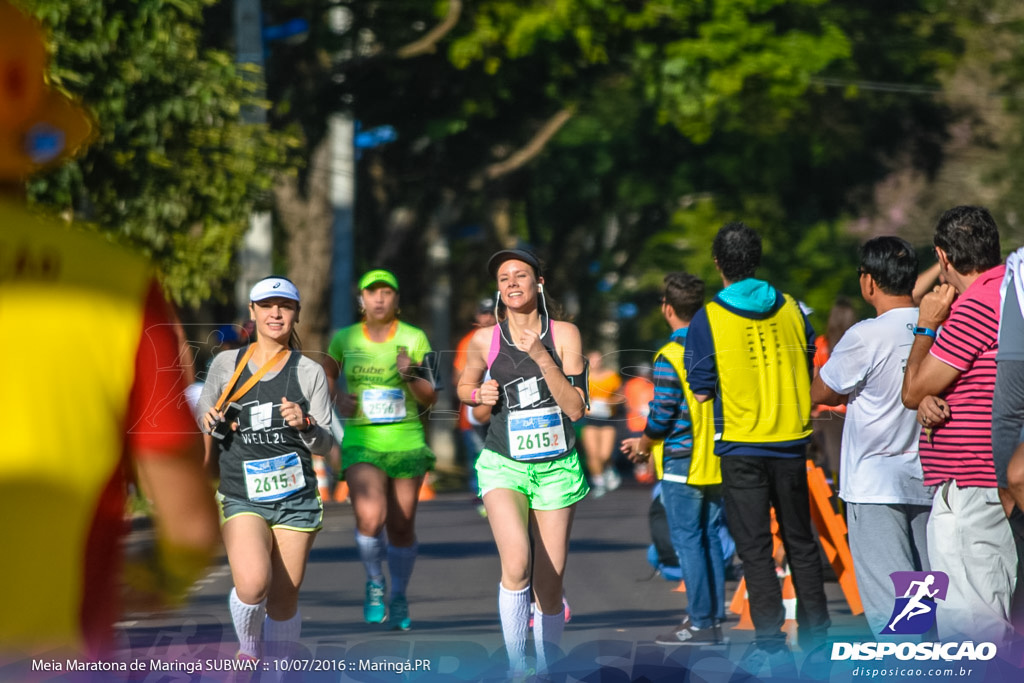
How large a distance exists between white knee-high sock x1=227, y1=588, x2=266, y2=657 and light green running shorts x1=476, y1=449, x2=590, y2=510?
100cm

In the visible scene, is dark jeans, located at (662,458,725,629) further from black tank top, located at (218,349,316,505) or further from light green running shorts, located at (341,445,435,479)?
black tank top, located at (218,349,316,505)

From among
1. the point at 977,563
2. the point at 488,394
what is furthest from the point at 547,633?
the point at 977,563

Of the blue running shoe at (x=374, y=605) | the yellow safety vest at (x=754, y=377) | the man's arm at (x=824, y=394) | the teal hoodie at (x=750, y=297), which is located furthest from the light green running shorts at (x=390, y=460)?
the man's arm at (x=824, y=394)

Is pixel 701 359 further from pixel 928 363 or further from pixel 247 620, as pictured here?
pixel 247 620

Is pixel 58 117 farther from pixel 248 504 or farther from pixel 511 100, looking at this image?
pixel 511 100

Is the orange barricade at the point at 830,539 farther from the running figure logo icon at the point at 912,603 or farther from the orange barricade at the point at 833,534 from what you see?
the running figure logo icon at the point at 912,603

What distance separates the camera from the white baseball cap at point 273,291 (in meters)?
6.97

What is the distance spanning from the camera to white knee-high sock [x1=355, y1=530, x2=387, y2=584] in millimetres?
8547

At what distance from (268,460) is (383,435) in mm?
1884

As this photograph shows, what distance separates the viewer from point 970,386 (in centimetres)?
557

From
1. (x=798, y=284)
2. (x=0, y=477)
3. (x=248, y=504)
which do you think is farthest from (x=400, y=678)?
(x=798, y=284)

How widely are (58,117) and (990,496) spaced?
407cm

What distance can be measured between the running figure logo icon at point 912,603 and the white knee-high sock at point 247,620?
2449 millimetres

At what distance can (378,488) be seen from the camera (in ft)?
28.0
